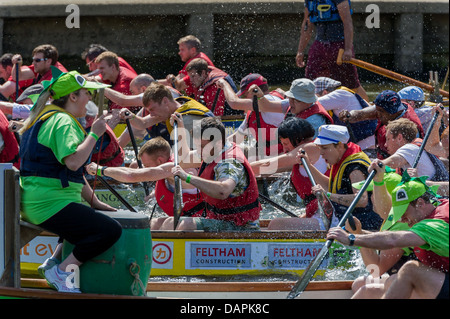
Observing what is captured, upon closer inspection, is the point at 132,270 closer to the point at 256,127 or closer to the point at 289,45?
the point at 256,127

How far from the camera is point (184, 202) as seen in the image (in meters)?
7.15

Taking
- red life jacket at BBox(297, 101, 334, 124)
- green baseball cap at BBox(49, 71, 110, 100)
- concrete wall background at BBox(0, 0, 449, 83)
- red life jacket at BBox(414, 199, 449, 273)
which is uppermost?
concrete wall background at BBox(0, 0, 449, 83)

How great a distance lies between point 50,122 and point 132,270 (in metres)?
1.04

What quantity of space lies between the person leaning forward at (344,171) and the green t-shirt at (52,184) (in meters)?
2.07

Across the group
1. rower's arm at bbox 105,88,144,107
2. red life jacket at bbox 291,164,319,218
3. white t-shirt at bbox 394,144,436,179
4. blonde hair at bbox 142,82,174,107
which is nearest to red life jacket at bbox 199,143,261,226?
red life jacket at bbox 291,164,319,218

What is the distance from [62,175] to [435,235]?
2.21 m

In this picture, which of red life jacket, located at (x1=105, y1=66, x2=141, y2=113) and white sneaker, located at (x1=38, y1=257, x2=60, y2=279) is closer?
white sneaker, located at (x1=38, y1=257, x2=60, y2=279)

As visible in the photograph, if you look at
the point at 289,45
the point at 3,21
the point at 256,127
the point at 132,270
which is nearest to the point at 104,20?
the point at 3,21

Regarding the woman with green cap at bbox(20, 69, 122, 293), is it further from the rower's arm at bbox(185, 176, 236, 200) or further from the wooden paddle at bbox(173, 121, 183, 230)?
the wooden paddle at bbox(173, 121, 183, 230)

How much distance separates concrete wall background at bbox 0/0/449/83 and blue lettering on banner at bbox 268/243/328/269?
9485mm

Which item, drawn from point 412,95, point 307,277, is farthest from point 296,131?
point 412,95

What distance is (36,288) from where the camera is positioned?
5797 millimetres

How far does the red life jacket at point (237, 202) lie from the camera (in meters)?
6.46

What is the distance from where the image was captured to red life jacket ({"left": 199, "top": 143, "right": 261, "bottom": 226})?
646 cm
